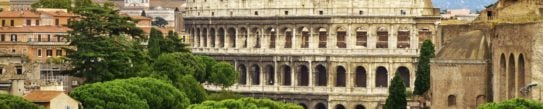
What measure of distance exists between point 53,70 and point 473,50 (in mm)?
26622

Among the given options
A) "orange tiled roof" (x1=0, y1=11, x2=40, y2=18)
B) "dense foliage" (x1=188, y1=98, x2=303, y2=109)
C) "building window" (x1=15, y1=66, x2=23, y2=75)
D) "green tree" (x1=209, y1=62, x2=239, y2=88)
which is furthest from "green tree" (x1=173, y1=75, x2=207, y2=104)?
"orange tiled roof" (x1=0, y1=11, x2=40, y2=18)

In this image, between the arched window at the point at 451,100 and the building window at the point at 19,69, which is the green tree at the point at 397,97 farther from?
the building window at the point at 19,69

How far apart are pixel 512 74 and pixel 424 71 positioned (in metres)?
38.8

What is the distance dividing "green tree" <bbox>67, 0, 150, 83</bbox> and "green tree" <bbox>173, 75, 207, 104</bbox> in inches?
89.1

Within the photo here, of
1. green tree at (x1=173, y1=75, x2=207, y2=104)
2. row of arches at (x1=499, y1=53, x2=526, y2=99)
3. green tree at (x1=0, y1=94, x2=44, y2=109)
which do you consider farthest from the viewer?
green tree at (x1=173, y1=75, x2=207, y2=104)

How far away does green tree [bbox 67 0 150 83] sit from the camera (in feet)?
485

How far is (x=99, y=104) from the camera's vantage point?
127 meters

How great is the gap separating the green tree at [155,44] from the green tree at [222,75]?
13.1 feet

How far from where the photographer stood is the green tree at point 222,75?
17462cm

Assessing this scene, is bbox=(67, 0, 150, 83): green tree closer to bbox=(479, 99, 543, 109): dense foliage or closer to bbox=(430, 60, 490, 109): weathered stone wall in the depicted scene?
bbox=(430, 60, 490, 109): weathered stone wall

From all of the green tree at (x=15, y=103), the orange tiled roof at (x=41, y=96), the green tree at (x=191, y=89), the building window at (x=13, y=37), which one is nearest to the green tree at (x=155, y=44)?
the building window at (x=13, y=37)

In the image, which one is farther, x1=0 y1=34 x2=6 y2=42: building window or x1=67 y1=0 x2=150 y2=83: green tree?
x1=0 y1=34 x2=6 y2=42: building window

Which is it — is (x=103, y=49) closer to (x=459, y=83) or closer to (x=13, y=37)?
(x=459, y=83)

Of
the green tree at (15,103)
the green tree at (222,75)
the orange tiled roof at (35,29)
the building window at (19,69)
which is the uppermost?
the orange tiled roof at (35,29)
